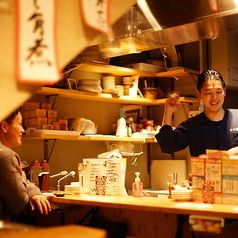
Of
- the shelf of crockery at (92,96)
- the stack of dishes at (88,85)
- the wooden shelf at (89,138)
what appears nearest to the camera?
the wooden shelf at (89,138)

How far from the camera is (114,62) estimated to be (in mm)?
4750

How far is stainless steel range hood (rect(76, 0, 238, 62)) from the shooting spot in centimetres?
284

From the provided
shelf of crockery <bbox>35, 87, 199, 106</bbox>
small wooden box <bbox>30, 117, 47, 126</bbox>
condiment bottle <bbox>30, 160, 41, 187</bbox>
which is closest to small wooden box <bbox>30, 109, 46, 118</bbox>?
small wooden box <bbox>30, 117, 47, 126</bbox>

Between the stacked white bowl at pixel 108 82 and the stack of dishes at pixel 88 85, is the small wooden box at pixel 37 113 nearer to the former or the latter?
the stack of dishes at pixel 88 85

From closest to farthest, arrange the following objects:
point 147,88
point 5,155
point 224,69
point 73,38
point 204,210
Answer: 1. point 73,38
2. point 204,210
3. point 5,155
4. point 224,69
5. point 147,88

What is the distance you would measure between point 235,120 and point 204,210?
1301 mm

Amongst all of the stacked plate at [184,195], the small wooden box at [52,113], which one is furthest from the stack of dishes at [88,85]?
the stacked plate at [184,195]

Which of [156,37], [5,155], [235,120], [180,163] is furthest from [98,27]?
[180,163]

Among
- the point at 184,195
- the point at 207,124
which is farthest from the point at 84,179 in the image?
the point at 207,124

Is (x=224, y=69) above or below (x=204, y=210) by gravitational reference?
above

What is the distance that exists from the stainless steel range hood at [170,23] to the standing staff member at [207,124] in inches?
13.7

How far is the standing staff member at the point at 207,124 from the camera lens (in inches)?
123

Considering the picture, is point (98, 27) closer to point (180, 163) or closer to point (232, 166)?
point (232, 166)

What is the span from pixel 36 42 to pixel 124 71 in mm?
3017
